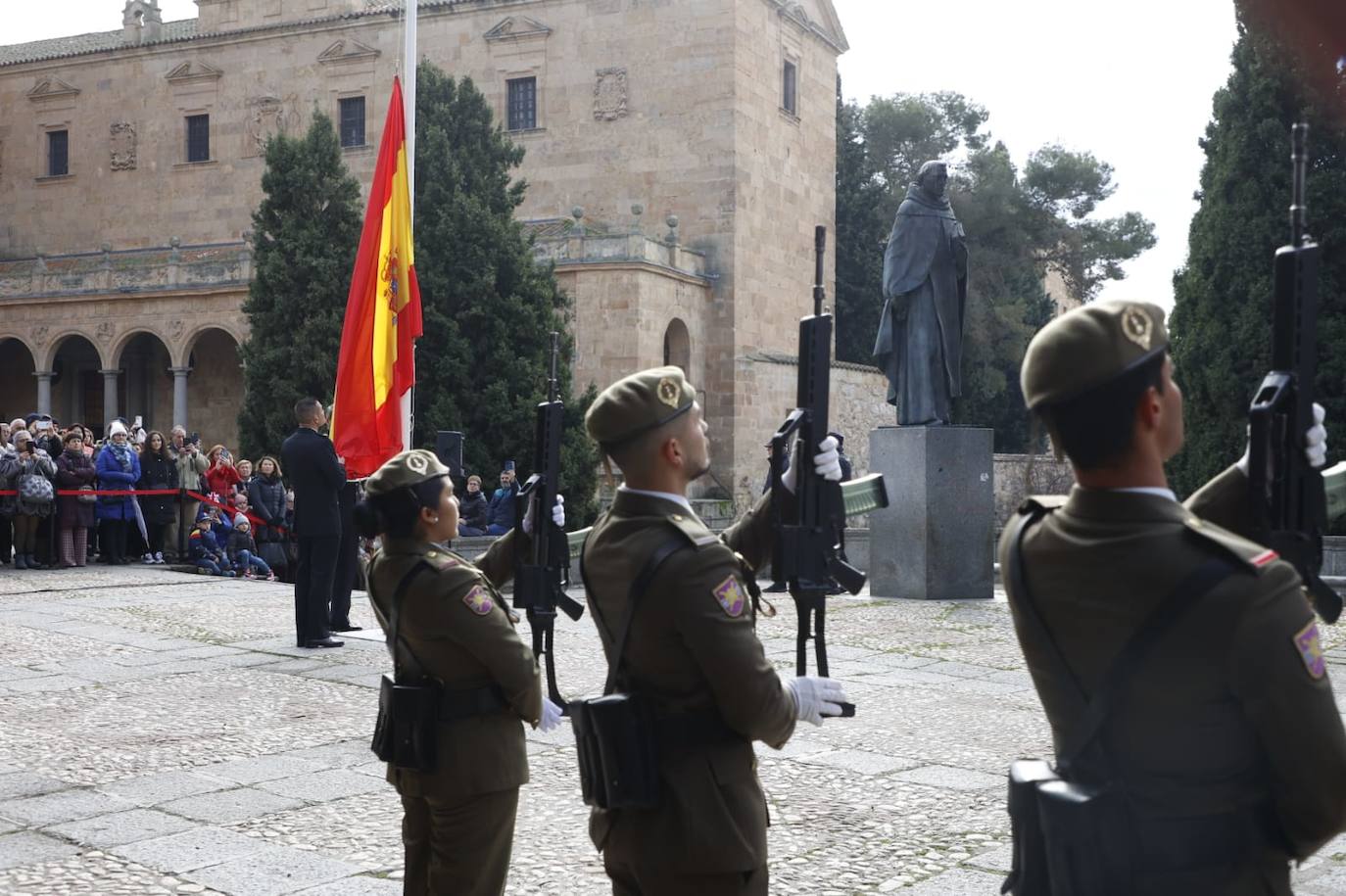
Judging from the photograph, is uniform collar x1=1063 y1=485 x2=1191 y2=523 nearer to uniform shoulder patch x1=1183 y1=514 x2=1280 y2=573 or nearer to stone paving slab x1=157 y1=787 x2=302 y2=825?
uniform shoulder patch x1=1183 y1=514 x2=1280 y2=573

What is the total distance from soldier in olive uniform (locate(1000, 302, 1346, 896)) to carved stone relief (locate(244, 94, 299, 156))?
3922 cm

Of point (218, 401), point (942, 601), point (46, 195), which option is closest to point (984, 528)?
point (942, 601)

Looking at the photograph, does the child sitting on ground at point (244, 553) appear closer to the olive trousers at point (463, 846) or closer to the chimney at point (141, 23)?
the olive trousers at point (463, 846)

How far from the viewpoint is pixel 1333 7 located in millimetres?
3734

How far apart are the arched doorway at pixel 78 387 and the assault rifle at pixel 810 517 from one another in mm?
38653

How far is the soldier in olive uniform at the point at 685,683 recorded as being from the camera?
2.95 meters

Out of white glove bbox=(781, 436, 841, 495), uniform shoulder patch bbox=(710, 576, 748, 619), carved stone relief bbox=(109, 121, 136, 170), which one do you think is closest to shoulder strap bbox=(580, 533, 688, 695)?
uniform shoulder patch bbox=(710, 576, 748, 619)

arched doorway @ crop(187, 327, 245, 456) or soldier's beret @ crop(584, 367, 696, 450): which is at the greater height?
arched doorway @ crop(187, 327, 245, 456)

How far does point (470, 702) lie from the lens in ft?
12.8

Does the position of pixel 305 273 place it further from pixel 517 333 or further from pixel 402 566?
pixel 402 566

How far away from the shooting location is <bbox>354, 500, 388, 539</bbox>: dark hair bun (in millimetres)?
4156

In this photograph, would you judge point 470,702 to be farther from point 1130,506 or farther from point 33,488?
point 33,488

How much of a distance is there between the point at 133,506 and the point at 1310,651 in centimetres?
1728

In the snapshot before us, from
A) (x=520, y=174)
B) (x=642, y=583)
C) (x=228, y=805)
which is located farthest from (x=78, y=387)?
(x=642, y=583)
